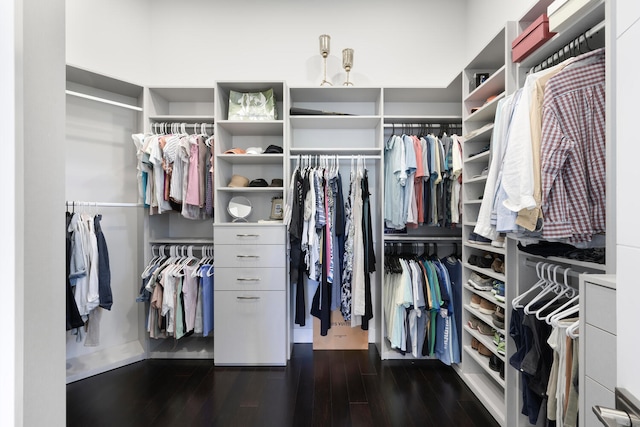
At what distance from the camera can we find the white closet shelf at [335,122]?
255cm

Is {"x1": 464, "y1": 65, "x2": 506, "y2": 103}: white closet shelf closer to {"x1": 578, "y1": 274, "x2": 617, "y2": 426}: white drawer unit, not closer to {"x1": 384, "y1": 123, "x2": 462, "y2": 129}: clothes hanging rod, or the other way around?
{"x1": 384, "y1": 123, "x2": 462, "y2": 129}: clothes hanging rod

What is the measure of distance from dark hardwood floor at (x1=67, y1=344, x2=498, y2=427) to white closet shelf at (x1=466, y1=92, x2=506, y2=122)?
1863mm

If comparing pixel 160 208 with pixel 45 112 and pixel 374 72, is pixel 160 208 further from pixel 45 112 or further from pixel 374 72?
pixel 374 72

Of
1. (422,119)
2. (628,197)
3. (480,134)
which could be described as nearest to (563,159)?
(628,197)

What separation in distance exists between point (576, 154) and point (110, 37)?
3.39m

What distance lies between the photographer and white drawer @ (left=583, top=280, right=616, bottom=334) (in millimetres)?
787

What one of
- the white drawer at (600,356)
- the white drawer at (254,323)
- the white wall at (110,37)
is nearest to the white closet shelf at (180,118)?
the white wall at (110,37)

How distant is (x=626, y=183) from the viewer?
0.52 metres

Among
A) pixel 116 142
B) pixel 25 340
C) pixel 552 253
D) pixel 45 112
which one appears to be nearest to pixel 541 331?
pixel 552 253

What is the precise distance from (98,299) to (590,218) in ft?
9.43

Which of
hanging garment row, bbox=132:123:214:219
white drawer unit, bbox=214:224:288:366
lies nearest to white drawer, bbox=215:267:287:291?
white drawer unit, bbox=214:224:288:366

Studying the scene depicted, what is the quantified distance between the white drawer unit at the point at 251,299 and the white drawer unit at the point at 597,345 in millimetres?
1853

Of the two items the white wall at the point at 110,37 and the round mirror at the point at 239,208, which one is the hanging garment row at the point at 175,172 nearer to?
the round mirror at the point at 239,208

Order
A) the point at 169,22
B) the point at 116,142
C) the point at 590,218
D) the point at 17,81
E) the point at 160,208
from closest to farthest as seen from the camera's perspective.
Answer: the point at 17,81
the point at 590,218
the point at 160,208
the point at 116,142
the point at 169,22
